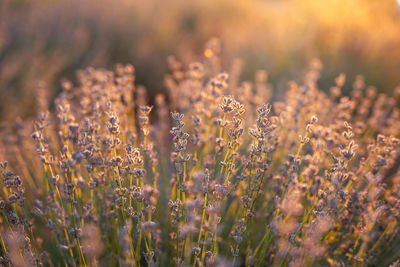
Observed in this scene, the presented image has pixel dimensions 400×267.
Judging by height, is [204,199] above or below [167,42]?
below

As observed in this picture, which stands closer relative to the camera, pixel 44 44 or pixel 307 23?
pixel 44 44

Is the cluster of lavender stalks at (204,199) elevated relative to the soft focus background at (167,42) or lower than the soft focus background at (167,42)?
lower

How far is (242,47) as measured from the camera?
537 centimetres

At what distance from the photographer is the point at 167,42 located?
18.9 feet

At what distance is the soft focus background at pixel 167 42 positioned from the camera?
4.65 metres

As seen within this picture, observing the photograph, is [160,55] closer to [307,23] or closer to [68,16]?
[68,16]

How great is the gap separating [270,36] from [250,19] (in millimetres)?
1612

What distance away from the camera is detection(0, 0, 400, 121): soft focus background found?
15.3ft

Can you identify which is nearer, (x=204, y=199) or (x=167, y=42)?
(x=204, y=199)

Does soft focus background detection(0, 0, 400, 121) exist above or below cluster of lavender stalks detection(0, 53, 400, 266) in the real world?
above

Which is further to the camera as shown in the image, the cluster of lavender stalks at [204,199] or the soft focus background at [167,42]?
the soft focus background at [167,42]

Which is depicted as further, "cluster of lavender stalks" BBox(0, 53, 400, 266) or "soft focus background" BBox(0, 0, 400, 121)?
"soft focus background" BBox(0, 0, 400, 121)

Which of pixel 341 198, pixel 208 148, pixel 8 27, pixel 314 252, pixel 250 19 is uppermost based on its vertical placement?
pixel 250 19

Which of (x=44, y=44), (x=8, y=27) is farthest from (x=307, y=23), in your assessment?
(x=8, y=27)
